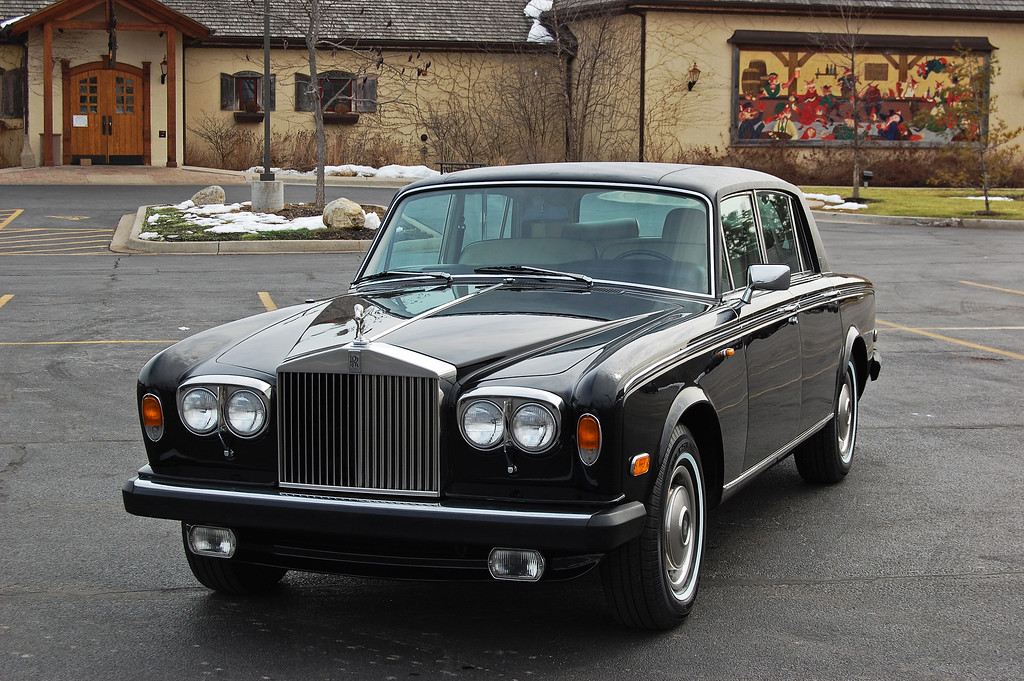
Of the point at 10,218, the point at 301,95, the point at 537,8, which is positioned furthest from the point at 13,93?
the point at 537,8

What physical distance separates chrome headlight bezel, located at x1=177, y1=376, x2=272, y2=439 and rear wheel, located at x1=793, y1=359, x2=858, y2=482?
307 cm

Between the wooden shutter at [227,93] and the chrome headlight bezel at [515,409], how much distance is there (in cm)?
3400

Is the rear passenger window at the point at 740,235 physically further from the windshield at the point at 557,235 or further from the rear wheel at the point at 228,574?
the rear wheel at the point at 228,574

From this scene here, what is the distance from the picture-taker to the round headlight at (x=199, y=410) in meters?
4.28

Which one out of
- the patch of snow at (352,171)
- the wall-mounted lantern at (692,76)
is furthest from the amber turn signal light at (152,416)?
the wall-mounted lantern at (692,76)

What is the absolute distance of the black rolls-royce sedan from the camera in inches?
155

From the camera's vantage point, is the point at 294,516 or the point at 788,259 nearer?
the point at 294,516

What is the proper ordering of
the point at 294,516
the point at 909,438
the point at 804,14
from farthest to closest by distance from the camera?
the point at 804,14
the point at 909,438
the point at 294,516

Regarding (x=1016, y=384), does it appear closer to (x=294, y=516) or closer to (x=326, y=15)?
(x=294, y=516)

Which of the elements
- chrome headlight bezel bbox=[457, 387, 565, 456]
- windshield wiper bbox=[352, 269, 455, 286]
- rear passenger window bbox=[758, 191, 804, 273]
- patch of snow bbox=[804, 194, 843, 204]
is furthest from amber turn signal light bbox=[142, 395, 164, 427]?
patch of snow bbox=[804, 194, 843, 204]

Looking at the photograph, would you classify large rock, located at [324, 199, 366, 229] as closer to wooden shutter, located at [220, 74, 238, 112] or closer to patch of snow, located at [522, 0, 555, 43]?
wooden shutter, located at [220, 74, 238, 112]

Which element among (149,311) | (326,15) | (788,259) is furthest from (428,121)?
(788,259)

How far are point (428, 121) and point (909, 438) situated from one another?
3076cm

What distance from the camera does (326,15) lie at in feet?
120
